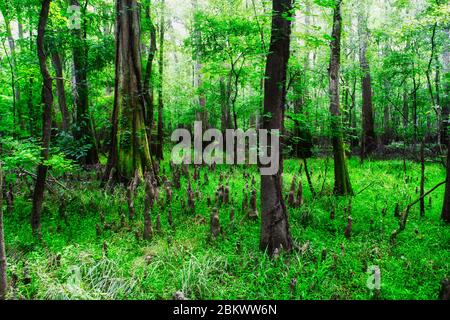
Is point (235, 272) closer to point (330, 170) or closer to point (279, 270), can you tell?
point (279, 270)

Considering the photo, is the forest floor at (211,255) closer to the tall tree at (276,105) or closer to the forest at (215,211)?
the forest at (215,211)

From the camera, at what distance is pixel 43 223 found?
5320mm

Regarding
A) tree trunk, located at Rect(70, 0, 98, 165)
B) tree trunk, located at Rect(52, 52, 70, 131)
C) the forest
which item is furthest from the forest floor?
tree trunk, located at Rect(52, 52, 70, 131)

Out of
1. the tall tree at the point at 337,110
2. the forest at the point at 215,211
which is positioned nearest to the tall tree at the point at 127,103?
the forest at the point at 215,211

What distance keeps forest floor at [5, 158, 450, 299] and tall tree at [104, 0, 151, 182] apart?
1056mm

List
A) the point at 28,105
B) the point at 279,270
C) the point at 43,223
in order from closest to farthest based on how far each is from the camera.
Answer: the point at 279,270, the point at 43,223, the point at 28,105

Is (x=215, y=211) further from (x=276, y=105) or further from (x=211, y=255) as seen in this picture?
(x=276, y=105)

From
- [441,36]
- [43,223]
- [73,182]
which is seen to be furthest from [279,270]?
[441,36]

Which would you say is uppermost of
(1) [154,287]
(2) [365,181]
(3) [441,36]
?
(3) [441,36]

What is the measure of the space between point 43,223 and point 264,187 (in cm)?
387

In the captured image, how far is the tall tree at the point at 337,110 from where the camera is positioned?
6.57m

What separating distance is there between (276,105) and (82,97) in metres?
7.82

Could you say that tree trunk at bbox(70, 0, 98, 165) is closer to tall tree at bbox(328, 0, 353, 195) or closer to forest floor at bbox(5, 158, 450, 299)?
forest floor at bbox(5, 158, 450, 299)

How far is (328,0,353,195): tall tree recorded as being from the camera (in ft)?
21.6
